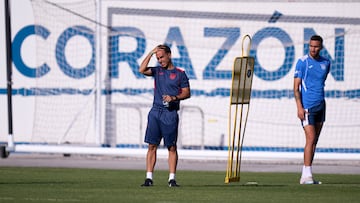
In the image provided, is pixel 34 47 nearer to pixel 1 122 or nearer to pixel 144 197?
pixel 1 122

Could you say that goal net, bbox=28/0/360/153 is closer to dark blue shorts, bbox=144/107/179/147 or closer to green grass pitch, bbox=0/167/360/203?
green grass pitch, bbox=0/167/360/203

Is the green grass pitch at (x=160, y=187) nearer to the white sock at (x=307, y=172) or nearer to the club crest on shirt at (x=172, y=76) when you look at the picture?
the white sock at (x=307, y=172)

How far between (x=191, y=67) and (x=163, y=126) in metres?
8.86

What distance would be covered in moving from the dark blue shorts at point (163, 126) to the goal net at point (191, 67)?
854 cm

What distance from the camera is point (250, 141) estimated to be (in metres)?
24.7

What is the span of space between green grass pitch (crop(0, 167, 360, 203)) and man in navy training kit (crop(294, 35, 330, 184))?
2.32 feet

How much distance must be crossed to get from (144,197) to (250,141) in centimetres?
1127

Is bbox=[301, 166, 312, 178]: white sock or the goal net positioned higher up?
the goal net

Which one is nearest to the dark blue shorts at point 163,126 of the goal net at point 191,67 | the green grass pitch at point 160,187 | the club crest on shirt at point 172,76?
the club crest on shirt at point 172,76

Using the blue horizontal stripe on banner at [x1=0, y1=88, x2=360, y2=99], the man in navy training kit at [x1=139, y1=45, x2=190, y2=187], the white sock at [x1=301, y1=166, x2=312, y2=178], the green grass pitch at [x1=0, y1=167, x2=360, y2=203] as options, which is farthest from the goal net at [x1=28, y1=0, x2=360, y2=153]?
the man in navy training kit at [x1=139, y1=45, x2=190, y2=187]

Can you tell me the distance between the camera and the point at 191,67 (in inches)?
Result: 974

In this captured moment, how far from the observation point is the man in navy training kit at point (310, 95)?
1680 centimetres

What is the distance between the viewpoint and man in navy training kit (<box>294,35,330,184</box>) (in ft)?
55.1

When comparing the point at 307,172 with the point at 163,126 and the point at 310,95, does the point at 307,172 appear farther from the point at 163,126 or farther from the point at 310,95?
the point at 163,126
